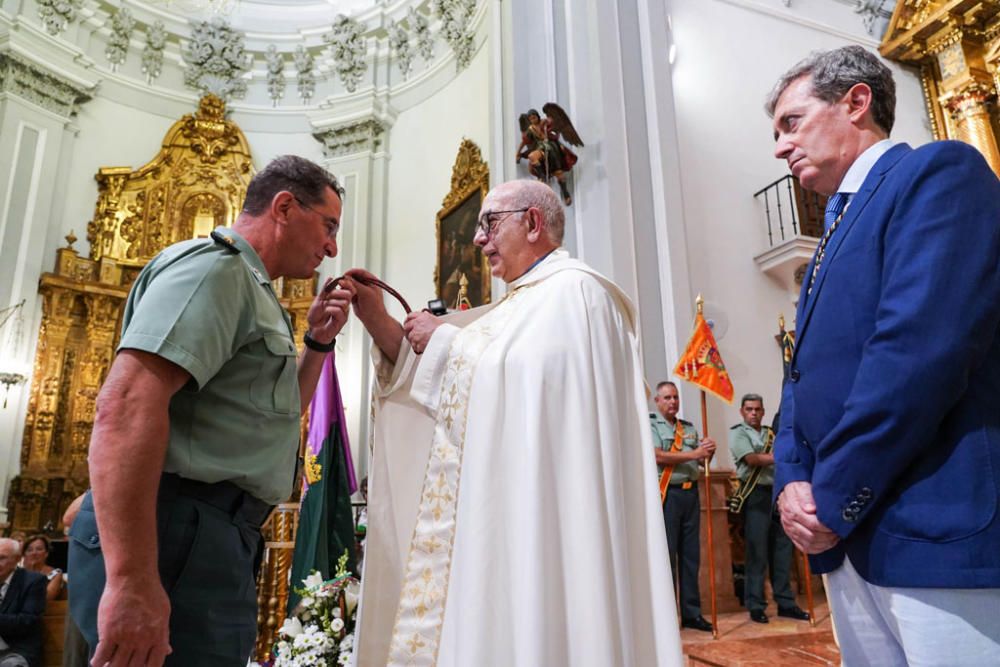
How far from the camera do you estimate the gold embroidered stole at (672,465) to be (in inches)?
209

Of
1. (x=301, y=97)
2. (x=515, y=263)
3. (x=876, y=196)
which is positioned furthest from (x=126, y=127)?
(x=876, y=196)

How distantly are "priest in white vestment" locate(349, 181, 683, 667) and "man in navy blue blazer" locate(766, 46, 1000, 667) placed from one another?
1.40ft

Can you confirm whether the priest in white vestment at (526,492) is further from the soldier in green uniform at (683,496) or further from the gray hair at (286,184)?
the soldier in green uniform at (683,496)

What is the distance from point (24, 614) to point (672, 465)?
15.3 feet

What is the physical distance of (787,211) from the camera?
8.95m

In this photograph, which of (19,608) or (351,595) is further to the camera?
(19,608)

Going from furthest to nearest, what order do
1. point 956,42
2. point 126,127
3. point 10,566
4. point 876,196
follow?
point 126,127 < point 956,42 < point 10,566 < point 876,196

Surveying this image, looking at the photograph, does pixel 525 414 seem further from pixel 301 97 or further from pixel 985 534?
pixel 301 97

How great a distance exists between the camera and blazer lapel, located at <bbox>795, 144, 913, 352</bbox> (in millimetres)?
1512

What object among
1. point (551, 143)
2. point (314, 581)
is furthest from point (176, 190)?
point (314, 581)

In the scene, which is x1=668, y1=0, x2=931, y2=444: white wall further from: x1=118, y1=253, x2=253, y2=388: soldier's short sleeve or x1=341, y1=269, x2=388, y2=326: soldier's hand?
x1=118, y1=253, x2=253, y2=388: soldier's short sleeve

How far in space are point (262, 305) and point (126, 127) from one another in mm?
11976

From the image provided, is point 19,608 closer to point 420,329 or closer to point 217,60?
point 420,329

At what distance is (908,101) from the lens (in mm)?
10578
